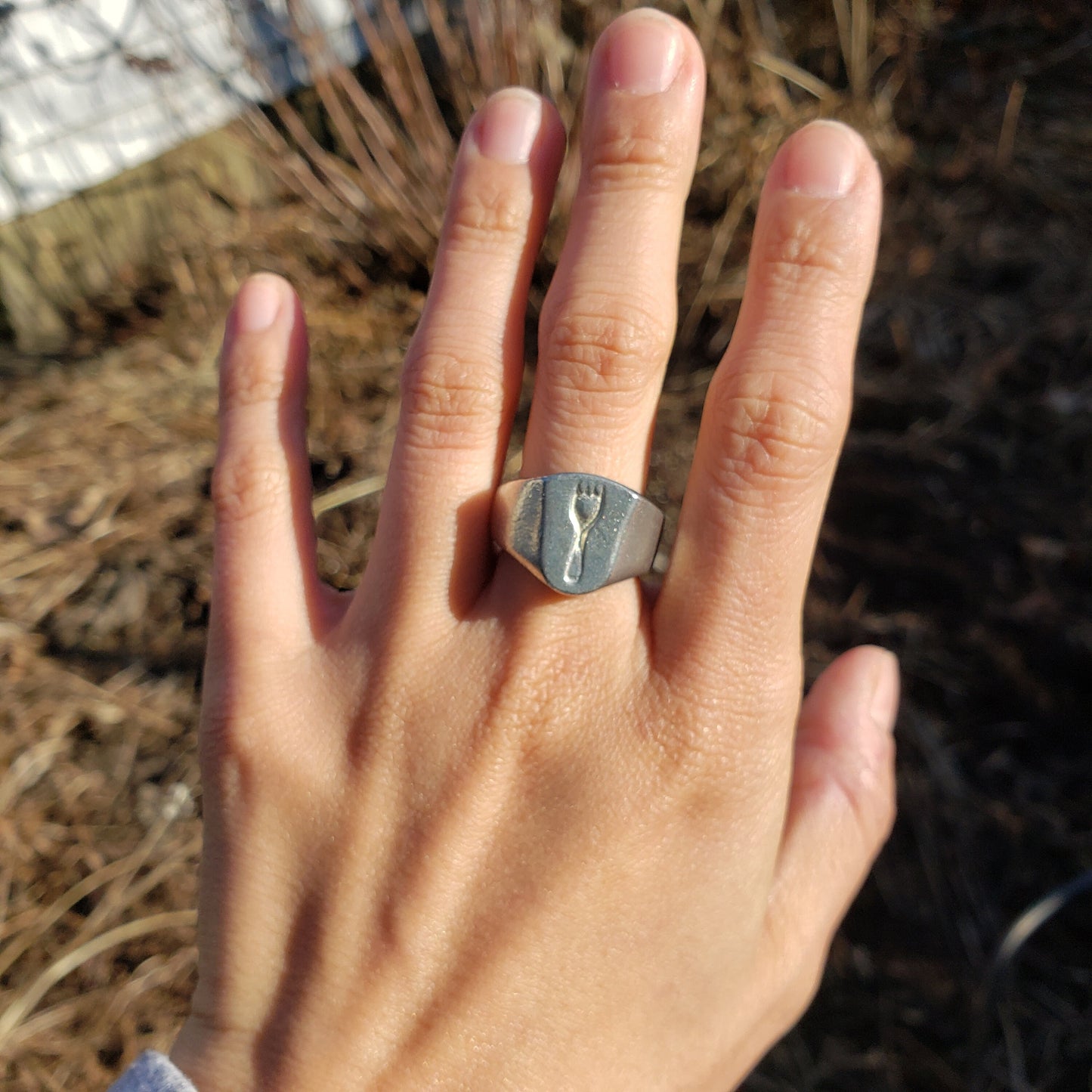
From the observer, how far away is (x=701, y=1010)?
139 centimetres

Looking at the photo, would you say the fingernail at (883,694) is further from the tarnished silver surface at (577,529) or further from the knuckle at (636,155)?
the knuckle at (636,155)

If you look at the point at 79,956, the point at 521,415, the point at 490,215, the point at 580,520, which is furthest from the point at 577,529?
the point at 79,956

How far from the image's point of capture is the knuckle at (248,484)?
1.62 m

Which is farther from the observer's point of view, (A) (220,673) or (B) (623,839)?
(A) (220,673)

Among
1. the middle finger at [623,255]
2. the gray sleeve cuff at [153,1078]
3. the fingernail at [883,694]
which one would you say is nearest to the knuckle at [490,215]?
the middle finger at [623,255]

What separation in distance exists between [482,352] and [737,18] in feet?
6.93

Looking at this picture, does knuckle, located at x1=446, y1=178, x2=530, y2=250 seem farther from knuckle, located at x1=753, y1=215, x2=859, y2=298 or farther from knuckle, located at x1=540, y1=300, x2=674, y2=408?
knuckle, located at x1=753, y1=215, x2=859, y2=298

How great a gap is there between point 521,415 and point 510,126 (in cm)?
141

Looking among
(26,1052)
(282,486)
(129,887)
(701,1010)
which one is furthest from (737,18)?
(26,1052)

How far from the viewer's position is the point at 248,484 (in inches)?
63.9

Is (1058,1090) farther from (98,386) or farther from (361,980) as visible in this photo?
(98,386)

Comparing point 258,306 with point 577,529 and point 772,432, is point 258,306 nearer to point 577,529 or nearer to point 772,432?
point 577,529

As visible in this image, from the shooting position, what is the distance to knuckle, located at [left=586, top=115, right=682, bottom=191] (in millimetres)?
1456

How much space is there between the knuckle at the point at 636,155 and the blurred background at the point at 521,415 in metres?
1.16
